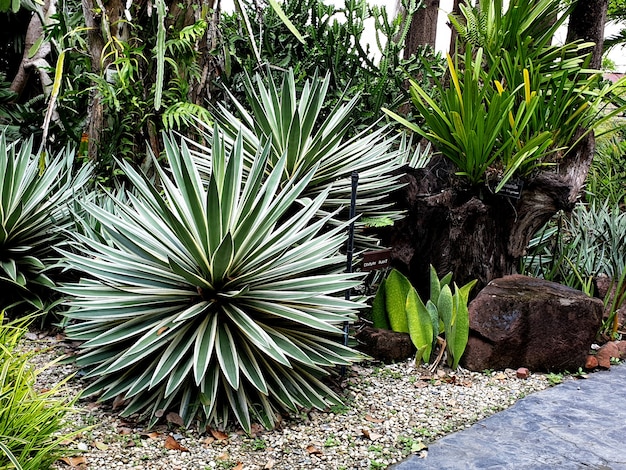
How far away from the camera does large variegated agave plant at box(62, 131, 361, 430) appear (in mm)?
2963

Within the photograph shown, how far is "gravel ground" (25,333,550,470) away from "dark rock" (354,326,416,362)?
15 centimetres

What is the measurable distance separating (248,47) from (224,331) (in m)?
3.83

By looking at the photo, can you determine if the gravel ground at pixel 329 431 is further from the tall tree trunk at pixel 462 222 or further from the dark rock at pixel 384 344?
the tall tree trunk at pixel 462 222

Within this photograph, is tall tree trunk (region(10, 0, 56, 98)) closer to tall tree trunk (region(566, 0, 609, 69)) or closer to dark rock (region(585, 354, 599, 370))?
tall tree trunk (region(566, 0, 609, 69))

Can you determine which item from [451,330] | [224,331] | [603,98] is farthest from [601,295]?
A: [224,331]

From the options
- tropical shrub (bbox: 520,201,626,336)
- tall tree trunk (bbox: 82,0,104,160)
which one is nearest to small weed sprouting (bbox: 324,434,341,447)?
tropical shrub (bbox: 520,201,626,336)

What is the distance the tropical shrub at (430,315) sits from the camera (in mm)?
3840

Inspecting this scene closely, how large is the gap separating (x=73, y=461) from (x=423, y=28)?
7.70 m

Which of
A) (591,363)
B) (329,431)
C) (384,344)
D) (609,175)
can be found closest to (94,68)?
(384,344)

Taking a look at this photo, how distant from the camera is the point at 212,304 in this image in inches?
122

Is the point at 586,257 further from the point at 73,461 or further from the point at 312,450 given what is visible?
the point at 73,461

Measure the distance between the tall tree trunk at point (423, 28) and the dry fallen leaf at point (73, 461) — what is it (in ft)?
24.0

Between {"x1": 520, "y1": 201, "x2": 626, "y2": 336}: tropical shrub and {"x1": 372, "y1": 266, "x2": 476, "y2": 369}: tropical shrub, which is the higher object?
{"x1": 520, "y1": 201, "x2": 626, "y2": 336}: tropical shrub

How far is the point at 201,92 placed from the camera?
187 inches
